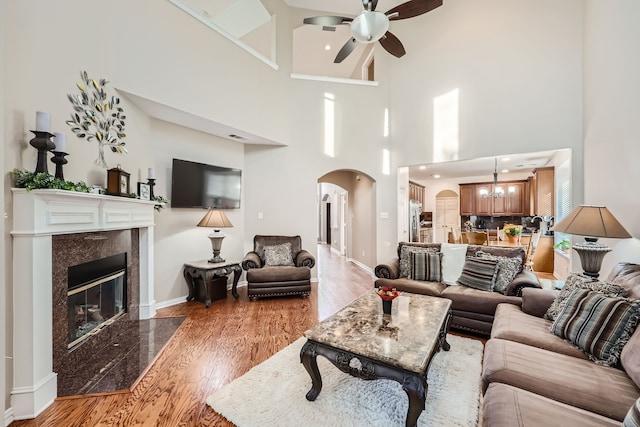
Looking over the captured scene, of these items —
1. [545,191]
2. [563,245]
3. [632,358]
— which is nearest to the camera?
[632,358]

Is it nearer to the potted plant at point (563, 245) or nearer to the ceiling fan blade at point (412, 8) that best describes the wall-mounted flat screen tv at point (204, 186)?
the ceiling fan blade at point (412, 8)

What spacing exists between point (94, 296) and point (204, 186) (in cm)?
204

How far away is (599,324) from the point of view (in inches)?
63.4

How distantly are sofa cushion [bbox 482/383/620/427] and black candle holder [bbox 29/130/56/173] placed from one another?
10.1 ft

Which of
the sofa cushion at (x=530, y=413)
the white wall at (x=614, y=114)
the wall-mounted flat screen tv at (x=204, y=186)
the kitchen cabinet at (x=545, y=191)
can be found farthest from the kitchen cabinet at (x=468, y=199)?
the sofa cushion at (x=530, y=413)

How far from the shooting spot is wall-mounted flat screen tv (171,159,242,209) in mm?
3833

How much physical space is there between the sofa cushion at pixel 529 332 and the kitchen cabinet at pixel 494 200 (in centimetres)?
661

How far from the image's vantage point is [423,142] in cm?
491

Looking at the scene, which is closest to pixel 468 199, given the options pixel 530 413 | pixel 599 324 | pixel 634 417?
Answer: pixel 599 324

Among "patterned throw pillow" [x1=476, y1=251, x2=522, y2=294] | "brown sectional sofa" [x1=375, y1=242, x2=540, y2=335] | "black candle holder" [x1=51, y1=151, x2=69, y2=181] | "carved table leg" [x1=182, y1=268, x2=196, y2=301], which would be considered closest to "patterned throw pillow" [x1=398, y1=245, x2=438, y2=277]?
"brown sectional sofa" [x1=375, y1=242, x2=540, y2=335]

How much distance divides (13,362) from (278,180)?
3.83 meters

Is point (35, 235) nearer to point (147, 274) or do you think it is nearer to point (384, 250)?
point (147, 274)

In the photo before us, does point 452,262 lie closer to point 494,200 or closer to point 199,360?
point 199,360

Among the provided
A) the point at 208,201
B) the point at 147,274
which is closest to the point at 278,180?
the point at 208,201
